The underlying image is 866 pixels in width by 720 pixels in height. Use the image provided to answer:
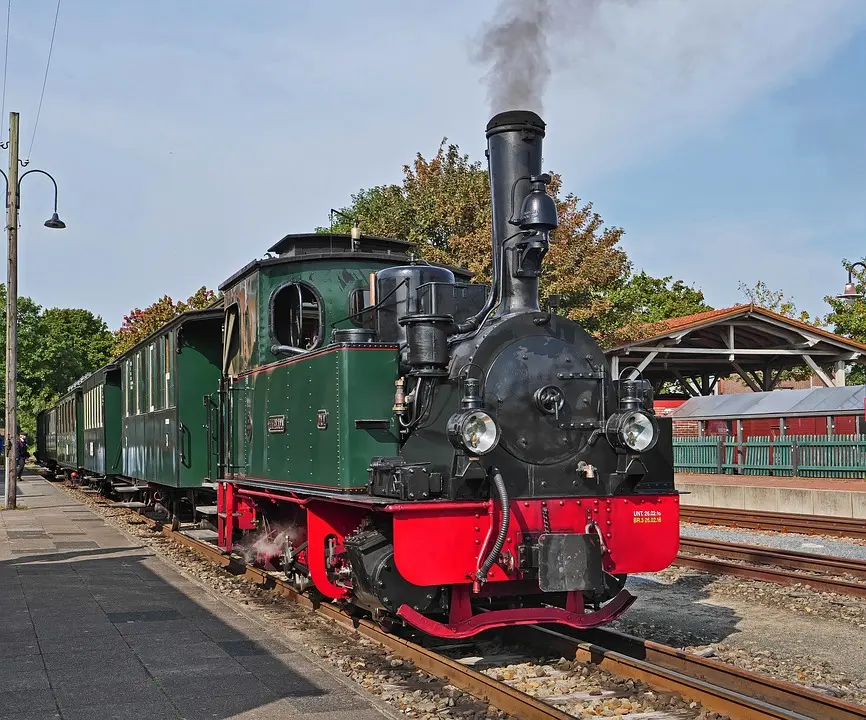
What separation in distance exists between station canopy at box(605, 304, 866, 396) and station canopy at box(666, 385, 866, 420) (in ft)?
5.89

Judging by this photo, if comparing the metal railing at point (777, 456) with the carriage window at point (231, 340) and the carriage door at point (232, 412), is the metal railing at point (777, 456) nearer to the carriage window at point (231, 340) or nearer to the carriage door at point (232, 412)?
the carriage door at point (232, 412)

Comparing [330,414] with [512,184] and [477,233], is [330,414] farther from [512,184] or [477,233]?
[477,233]

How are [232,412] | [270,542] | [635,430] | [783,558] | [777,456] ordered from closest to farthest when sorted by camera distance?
[635,430], [270,542], [232,412], [783,558], [777,456]

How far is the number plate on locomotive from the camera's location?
26.0 feet

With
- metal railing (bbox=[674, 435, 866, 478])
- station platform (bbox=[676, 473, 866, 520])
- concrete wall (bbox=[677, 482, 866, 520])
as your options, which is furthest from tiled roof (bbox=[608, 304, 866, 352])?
concrete wall (bbox=[677, 482, 866, 520])

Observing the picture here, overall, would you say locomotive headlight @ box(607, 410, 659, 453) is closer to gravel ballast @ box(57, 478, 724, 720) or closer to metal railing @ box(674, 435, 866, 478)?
gravel ballast @ box(57, 478, 724, 720)

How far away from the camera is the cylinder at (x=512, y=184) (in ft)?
21.8

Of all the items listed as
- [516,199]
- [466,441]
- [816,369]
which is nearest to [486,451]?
[466,441]

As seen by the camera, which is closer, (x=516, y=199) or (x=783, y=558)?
(x=516, y=199)

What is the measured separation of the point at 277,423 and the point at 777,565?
239 inches

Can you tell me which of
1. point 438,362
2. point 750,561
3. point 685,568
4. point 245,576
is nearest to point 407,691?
point 438,362

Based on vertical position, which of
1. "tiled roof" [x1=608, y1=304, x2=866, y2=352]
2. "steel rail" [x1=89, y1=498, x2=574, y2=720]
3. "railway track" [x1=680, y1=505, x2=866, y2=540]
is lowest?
"railway track" [x1=680, y1=505, x2=866, y2=540]

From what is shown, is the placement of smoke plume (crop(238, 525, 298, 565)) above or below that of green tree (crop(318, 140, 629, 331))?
below

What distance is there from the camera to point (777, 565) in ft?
35.4
